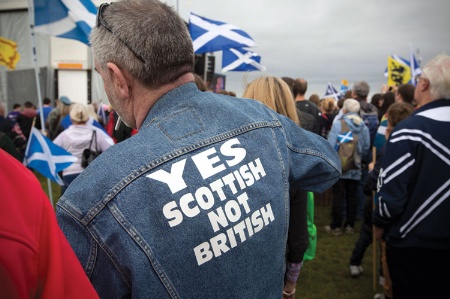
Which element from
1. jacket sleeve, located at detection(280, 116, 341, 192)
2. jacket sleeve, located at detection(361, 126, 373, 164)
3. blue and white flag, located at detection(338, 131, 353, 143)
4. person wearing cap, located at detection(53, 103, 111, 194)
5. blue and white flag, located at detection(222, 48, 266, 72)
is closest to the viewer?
jacket sleeve, located at detection(280, 116, 341, 192)

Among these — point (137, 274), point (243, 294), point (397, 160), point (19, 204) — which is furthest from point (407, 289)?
point (19, 204)

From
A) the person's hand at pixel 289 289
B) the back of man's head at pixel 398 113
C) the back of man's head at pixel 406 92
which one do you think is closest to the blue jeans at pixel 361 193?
the back of man's head at pixel 406 92

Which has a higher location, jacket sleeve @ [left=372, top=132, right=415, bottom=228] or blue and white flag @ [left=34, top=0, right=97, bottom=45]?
blue and white flag @ [left=34, top=0, right=97, bottom=45]

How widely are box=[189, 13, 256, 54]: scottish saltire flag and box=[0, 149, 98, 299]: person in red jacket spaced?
523 cm

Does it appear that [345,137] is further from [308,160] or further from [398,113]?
[308,160]

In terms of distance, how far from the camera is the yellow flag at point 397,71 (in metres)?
10.7

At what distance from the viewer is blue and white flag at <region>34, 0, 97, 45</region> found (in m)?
4.48

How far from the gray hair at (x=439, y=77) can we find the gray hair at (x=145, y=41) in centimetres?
183

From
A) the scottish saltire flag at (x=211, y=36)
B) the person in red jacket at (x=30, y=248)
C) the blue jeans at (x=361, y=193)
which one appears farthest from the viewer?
the blue jeans at (x=361, y=193)

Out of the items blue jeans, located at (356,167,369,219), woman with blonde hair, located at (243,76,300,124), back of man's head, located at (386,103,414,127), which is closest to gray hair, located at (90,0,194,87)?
woman with blonde hair, located at (243,76,300,124)

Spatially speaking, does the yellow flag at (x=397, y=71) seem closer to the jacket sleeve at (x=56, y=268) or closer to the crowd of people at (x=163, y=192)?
the crowd of people at (x=163, y=192)

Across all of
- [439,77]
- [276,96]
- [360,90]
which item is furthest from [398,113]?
[360,90]

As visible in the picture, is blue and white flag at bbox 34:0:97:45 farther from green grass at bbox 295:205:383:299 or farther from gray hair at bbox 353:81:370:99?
gray hair at bbox 353:81:370:99

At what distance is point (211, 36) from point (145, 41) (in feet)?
16.2
